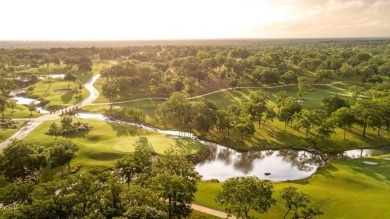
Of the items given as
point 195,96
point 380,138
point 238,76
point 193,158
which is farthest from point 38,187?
point 238,76

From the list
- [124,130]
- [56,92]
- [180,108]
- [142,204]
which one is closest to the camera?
[142,204]

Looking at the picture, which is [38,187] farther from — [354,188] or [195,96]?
[195,96]

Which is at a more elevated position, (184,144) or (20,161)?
(20,161)

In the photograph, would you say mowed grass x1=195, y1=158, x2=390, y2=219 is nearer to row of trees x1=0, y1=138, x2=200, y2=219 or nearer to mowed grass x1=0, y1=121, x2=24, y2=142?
row of trees x1=0, y1=138, x2=200, y2=219

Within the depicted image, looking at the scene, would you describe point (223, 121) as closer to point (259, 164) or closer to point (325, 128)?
point (259, 164)

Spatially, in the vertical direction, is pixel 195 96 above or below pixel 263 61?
below

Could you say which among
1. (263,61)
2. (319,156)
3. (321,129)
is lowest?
(319,156)

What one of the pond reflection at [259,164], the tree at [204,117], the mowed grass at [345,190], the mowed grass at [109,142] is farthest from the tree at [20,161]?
the tree at [204,117]

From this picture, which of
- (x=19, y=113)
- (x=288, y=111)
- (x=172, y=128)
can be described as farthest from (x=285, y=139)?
(x=19, y=113)
